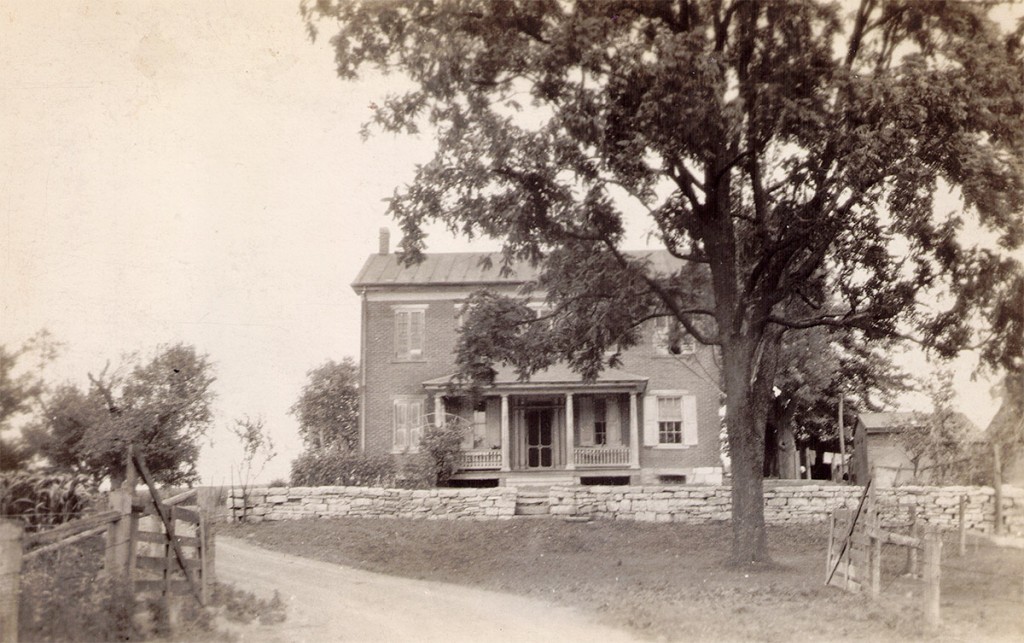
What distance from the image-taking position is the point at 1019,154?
13.1 m

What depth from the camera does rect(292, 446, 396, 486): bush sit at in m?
26.4

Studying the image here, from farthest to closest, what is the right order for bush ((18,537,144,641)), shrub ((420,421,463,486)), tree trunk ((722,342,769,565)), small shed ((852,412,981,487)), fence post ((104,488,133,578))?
small shed ((852,412,981,487))
shrub ((420,421,463,486))
tree trunk ((722,342,769,565))
fence post ((104,488,133,578))
bush ((18,537,144,641))

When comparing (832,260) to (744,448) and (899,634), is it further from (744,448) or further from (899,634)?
(899,634)

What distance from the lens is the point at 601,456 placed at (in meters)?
28.9

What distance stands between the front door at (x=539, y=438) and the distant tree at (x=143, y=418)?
11.1 metres

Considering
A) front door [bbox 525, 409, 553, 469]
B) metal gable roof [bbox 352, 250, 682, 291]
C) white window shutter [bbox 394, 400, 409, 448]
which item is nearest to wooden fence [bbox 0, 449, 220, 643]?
white window shutter [bbox 394, 400, 409, 448]

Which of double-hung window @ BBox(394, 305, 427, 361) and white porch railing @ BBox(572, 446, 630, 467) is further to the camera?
double-hung window @ BBox(394, 305, 427, 361)

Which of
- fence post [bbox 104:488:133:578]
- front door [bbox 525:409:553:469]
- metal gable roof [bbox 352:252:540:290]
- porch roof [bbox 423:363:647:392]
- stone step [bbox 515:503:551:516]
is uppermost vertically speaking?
metal gable roof [bbox 352:252:540:290]

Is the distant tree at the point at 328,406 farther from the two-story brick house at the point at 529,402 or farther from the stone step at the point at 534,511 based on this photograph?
the stone step at the point at 534,511

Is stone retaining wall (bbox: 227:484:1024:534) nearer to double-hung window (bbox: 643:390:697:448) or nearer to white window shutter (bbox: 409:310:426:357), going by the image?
double-hung window (bbox: 643:390:697:448)

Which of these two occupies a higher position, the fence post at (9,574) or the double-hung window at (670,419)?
the double-hung window at (670,419)

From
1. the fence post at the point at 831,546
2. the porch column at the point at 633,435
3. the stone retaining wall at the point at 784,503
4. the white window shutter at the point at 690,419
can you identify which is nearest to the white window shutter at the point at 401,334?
the porch column at the point at 633,435

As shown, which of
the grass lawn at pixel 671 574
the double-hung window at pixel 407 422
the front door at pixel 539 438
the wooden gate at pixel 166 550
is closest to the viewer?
the wooden gate at pixel 166 550

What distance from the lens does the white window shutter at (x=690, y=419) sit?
29.6 m
